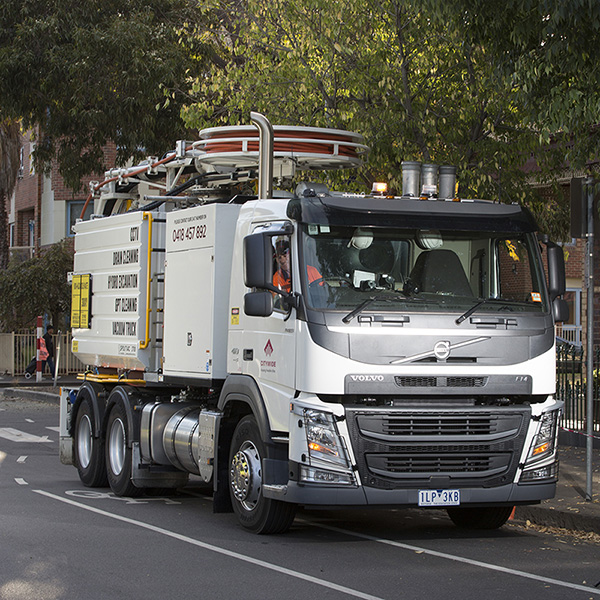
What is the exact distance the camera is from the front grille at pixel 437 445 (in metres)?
8.85

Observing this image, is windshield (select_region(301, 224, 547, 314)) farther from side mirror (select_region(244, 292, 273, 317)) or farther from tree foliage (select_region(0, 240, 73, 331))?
tree foliage (select_region(0, 240, 73, 331))

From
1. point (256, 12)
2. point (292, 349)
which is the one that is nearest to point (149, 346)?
point (292, 349)

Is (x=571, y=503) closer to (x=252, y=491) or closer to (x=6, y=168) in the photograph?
(x=252, y=491)

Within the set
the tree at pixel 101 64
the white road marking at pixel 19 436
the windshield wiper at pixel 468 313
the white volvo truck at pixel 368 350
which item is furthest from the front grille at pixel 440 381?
the tree at pixel 101 64

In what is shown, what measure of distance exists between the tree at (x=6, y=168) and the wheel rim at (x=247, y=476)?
93.9 ft

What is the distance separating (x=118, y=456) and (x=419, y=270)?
479 cm

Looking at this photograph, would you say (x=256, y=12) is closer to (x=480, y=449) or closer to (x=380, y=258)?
(x=380, y=258)

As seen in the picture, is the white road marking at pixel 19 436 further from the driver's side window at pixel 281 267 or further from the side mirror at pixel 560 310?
the side mirror at pixel 560 310

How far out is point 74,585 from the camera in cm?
753

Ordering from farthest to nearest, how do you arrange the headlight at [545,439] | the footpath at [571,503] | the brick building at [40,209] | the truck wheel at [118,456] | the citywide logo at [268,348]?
the brick building at [40,209] → the truck wheel at [118,456] → the footpath at [571,503] → the citywide logo at [268,348] → the headlight at [545,439]

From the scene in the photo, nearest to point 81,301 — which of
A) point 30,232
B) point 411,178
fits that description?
point 411,178

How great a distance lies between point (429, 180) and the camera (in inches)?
404

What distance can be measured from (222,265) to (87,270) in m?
3.85

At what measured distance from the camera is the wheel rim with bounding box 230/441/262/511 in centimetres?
956
